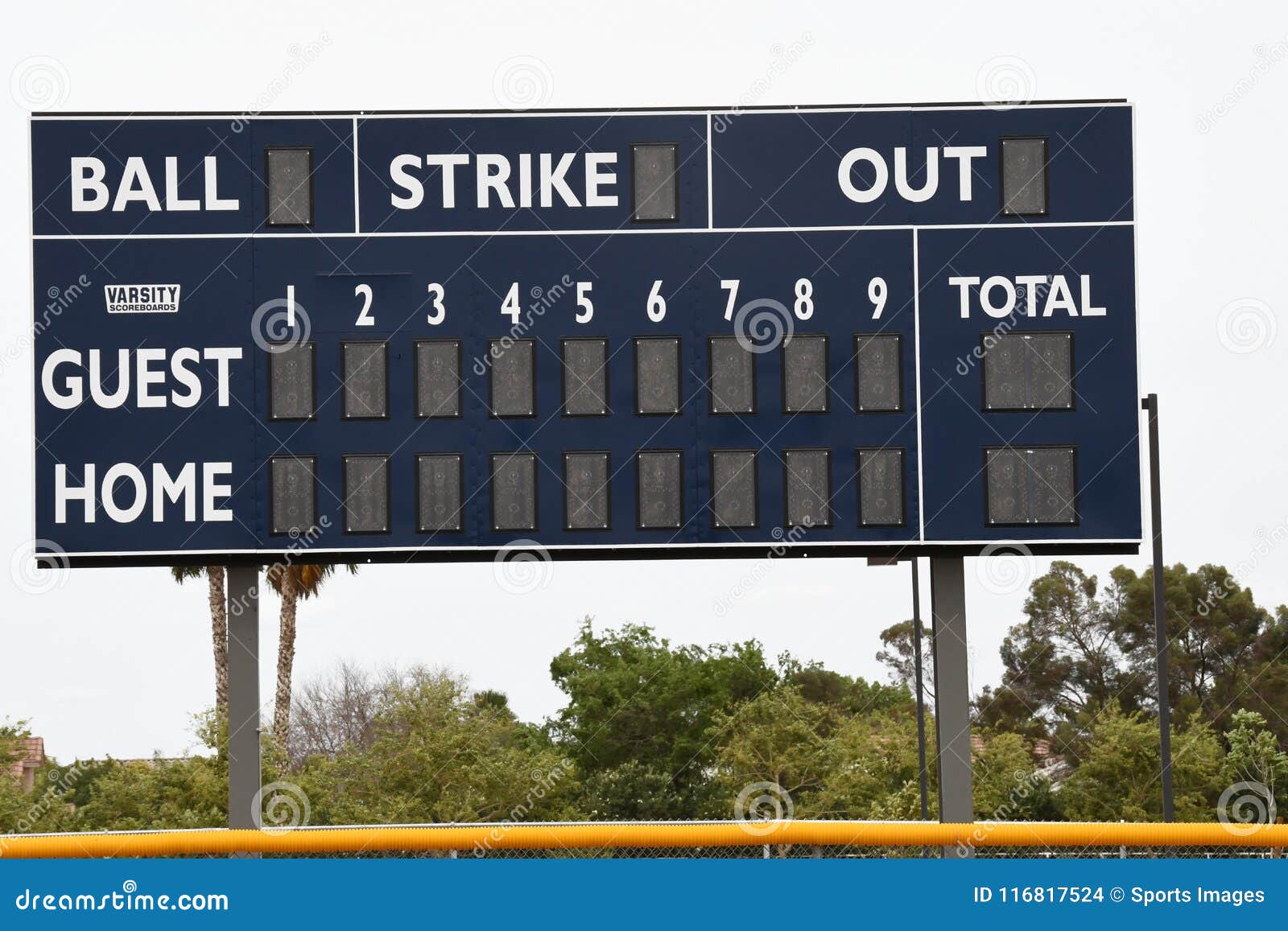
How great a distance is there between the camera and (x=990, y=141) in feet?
48.3

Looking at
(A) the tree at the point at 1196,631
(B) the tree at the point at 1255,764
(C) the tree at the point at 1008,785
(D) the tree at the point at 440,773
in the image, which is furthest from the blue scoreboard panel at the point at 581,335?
(A) the tree at the point at 1196,631

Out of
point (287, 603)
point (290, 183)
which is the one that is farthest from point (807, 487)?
point (287, 603)

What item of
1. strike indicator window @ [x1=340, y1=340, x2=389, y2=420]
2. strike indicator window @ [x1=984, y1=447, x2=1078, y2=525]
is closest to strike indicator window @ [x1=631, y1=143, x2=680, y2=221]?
strike indicator window @ [x1=340, y1=340, x2=389, y2=420]

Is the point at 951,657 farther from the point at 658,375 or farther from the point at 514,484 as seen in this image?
the point at 514,484

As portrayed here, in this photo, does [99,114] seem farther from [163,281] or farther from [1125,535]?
[1125,535]

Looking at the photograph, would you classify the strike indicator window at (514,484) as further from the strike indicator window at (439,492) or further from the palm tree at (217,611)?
the palm tree at (217,611)

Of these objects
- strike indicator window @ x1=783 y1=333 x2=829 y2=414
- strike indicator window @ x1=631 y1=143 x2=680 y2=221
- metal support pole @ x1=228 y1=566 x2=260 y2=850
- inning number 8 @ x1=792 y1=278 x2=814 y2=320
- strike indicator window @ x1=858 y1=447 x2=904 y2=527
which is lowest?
metal support pole @ x1=228 y1=566 x2=260 y2=850

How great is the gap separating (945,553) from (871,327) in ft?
7.03

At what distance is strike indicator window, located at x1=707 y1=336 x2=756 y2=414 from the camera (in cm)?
1423

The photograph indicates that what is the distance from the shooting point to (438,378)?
14273mm

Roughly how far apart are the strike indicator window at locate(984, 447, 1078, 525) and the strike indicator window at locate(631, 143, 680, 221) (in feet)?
11.9

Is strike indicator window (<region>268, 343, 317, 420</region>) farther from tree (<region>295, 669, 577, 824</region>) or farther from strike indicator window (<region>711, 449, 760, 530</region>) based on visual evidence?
tree (<region>295, 669, 577, 824</region>)

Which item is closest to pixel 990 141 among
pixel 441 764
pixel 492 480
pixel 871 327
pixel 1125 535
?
pixel 871 327

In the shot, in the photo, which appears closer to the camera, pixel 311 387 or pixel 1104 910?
pixel 1104 910
